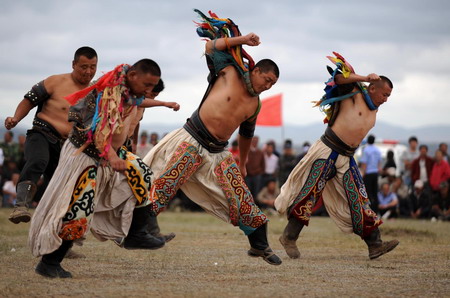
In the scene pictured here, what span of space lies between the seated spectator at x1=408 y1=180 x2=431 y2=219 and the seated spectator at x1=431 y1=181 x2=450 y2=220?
0.92 feet

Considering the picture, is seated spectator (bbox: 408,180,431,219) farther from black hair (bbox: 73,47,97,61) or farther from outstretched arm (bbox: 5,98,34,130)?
outstretched arm (bbox: 5,98,34,130)

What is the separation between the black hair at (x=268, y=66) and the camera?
319 inches

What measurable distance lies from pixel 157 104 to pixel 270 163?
1335 centimetres

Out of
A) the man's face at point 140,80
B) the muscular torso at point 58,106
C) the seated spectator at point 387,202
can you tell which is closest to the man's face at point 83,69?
the muscular torso at point 58,106

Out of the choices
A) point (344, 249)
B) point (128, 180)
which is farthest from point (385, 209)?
point (128, 180)

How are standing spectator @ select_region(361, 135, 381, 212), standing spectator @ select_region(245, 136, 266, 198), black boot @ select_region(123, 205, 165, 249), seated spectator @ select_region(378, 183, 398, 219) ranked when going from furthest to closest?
standing spectator @ select_region(245, 136, 266, 198)
seated spectator @ select_region(378, 183, 398, 219)
standing spectator @ select_region(361, 135, 381, 212)
black boot @ select_region(123, 205, 165, 249)

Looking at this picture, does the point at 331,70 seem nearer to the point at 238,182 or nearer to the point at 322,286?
the point at 238,182

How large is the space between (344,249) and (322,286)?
3915mm

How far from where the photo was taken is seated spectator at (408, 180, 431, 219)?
65.2ft

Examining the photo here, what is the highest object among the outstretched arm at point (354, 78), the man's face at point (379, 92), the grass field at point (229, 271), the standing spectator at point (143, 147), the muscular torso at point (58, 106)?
the outstretched arm at point (354, 78)

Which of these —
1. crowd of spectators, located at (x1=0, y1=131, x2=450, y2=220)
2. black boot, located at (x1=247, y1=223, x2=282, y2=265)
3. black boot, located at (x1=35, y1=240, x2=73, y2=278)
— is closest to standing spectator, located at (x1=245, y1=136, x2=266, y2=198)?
crowd of spectators, located at (x1=0, y1=131, x2=450, y2=220)

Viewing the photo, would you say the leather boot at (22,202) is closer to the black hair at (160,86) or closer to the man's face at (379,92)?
the black hair at (160,86)

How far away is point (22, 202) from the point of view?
8.70 metres

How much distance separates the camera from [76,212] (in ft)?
22.7
